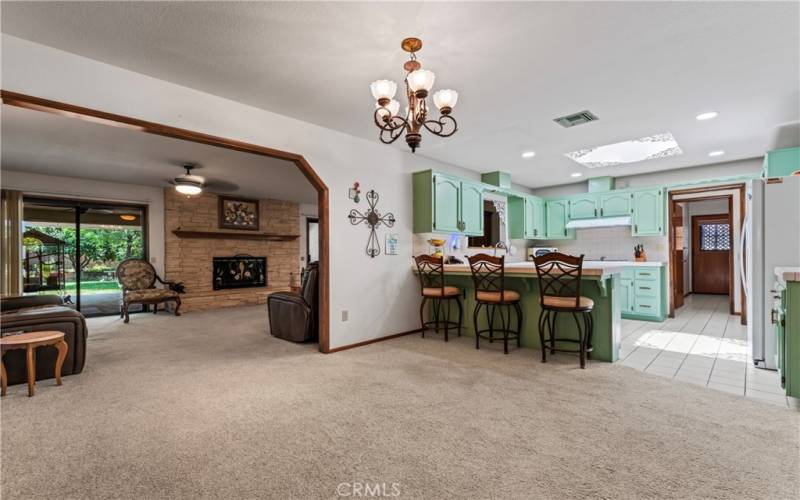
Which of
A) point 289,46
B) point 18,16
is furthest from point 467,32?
point 18,16

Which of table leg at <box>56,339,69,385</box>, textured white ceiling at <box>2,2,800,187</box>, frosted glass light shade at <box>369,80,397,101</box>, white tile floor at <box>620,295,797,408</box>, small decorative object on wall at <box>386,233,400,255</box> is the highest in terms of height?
textured white ceiling at <box>2,2,800,187</box>

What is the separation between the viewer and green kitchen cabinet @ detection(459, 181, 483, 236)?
204 inches

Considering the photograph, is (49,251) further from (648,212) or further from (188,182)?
(648,212)

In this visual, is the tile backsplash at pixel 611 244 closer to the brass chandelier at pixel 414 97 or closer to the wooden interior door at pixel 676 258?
the wooden interior door at pixel 676 258

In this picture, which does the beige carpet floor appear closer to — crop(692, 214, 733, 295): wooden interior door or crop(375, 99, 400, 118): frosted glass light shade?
crop(375, 99, 400, 118): frosted glass light shade

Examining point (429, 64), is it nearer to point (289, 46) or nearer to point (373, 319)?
point (289, 46)

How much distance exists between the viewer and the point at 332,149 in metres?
4.06

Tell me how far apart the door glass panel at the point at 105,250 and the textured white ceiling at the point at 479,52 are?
540cm

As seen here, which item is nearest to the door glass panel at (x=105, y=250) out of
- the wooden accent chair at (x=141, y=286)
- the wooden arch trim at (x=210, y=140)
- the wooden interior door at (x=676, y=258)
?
the wooden accent chair at (x=141, y=286)

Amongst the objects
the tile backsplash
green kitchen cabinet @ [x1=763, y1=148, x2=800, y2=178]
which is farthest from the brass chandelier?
the tile backsplash

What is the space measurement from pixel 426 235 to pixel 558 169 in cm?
267

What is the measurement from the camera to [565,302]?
3.31 m

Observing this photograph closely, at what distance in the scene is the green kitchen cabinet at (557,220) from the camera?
6.97 meters

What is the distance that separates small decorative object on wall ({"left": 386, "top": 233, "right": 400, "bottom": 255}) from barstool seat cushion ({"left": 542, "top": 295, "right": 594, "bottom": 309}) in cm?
194
